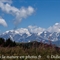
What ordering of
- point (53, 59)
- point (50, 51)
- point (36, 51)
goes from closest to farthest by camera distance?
point (53, 59)
point (50, 51)
point (36, 51)

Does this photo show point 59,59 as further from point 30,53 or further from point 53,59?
point 30,53

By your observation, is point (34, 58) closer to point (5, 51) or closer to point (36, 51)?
point (36, 51)

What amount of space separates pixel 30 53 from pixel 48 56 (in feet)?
7.61

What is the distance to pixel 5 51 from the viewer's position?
509 inches

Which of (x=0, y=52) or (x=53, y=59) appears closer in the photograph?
(x=53, y=59)

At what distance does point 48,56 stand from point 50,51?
2.58 feet

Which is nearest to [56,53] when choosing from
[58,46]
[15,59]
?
[58,46]

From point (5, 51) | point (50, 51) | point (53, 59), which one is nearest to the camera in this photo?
point (53, 59)

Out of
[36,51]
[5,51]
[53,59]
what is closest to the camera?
[53,59]

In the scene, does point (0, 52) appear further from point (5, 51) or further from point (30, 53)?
point (30, 53)

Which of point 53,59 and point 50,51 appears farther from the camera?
point 50,51

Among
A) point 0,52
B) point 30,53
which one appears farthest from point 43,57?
point 0,52

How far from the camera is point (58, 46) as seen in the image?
11.3 m

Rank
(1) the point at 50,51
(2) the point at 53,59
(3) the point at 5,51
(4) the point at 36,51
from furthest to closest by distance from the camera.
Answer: (3) the point at 5,51 < (4) the point at 36,51 < (1) the point at 50,51 < (2) the point at 53,59
